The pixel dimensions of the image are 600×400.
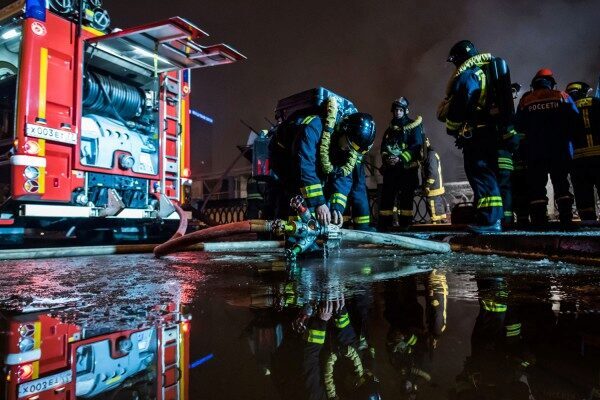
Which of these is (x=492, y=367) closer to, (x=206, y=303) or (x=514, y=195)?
(x=206, y=303)

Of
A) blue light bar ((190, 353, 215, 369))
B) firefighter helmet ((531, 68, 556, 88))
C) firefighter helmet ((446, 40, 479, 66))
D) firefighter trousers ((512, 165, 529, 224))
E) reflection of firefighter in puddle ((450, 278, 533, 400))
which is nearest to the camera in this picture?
reflection of firefighter in puddle ((450, 278, 533, 400))

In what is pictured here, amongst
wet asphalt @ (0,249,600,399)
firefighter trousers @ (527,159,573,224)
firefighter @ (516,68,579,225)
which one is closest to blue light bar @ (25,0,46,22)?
wet asphalt @ (0,249,600,399)

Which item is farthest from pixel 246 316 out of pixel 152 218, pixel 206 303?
pixel 152 218

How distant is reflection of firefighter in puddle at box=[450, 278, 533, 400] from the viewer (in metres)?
0.72

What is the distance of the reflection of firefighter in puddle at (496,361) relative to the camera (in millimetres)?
722

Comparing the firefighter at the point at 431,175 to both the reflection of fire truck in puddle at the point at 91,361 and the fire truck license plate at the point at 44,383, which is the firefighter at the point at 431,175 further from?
the fire truck license plate at the point at 44,383

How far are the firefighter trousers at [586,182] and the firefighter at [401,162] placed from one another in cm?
197

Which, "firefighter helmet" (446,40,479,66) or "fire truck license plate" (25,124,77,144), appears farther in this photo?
"firefighter helmet" (446,40,479,66)

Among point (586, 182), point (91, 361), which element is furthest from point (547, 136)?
point (91, 361)

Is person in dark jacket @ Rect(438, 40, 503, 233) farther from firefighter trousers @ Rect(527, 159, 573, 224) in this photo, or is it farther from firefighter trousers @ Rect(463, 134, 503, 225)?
firefighter trousers @ Rect(527, 159, 573, 224)

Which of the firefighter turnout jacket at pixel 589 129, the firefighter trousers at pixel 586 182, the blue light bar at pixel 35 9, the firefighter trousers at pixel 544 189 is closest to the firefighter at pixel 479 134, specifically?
the firefighter trousers at pixel 544 189

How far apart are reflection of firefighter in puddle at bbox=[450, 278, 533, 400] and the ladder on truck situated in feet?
15.6

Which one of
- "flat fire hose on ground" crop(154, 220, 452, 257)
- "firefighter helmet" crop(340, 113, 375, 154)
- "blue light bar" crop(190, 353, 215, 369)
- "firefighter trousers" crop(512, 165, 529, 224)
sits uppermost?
"firefighter helmet" crop(340, 113, 375, 154)

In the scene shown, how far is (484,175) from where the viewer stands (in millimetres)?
3805
